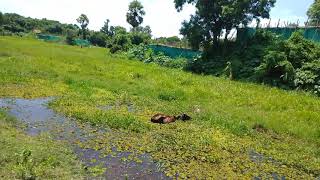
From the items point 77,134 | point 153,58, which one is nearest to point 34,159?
point 77,134

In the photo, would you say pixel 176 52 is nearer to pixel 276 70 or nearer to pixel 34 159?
pixel 276 70

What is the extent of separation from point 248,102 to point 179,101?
3.36m

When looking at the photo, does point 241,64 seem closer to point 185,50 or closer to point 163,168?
point 185,50

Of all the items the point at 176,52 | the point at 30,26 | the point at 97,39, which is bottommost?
the point at 97,39

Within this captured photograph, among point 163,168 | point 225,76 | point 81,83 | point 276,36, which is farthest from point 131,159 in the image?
point 276,36

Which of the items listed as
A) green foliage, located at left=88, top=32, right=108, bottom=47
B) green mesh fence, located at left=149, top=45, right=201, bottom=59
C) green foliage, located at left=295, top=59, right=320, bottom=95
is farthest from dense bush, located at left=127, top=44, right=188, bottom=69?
green foliage, located at left=88, top=32, right=108, bottom=47

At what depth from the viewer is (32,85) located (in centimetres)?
1914

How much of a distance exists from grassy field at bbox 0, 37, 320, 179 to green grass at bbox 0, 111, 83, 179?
1.65 meters

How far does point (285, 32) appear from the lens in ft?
98.1

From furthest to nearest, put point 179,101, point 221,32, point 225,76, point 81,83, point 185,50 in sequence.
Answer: point 185,50 < point 221,32 < point 225,76 < point 81,83 < point 179,101

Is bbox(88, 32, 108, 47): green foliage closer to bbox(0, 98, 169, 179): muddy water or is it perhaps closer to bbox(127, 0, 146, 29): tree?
bbox(127, 0, 146, 29): tree

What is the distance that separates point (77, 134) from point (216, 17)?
75.8 ft

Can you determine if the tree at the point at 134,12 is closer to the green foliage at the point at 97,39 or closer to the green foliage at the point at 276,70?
the green foliage at the point at 97,39

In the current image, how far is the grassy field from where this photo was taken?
34.6 feet
